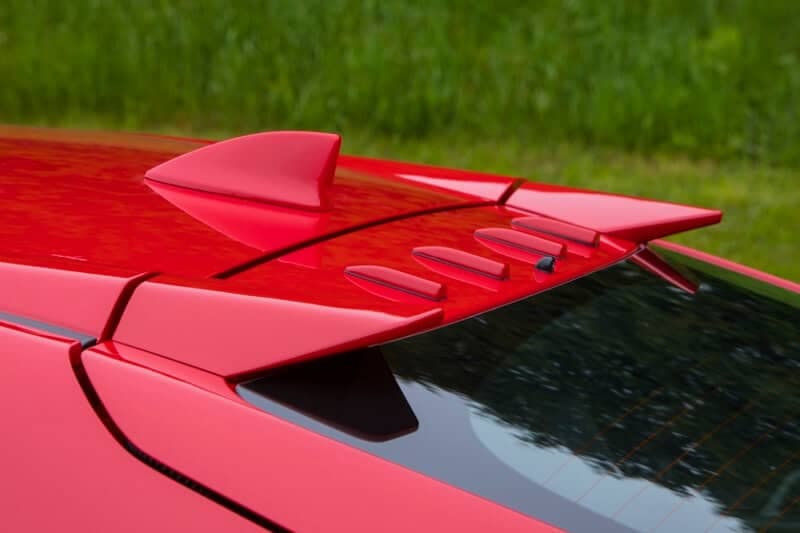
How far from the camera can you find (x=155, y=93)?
8719 mm

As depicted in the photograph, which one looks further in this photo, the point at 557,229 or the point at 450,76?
the point at 450,76

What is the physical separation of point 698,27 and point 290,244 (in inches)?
296

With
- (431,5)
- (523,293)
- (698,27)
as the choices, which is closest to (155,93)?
(431,5)

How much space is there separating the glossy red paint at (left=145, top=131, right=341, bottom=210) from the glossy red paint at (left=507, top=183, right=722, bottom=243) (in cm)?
41

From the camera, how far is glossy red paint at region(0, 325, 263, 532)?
5.02 ft

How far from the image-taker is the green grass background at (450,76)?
27.1ft

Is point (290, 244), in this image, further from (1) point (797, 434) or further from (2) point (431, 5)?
(2) point (431, 5)

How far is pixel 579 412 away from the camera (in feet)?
5.69

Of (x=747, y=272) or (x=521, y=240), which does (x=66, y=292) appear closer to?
(x=521, y=240)

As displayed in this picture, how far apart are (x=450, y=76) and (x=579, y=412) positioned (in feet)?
23.0

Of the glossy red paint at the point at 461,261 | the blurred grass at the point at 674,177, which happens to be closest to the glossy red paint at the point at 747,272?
the glossy red paint at the point at 461,261

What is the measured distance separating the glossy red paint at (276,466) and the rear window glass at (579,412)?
0.09 ft

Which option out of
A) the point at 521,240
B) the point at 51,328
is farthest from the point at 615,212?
the point at 51,328

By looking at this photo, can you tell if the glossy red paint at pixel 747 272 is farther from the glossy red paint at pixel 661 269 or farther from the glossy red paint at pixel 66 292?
the glossy red paint at pixel 66 292
